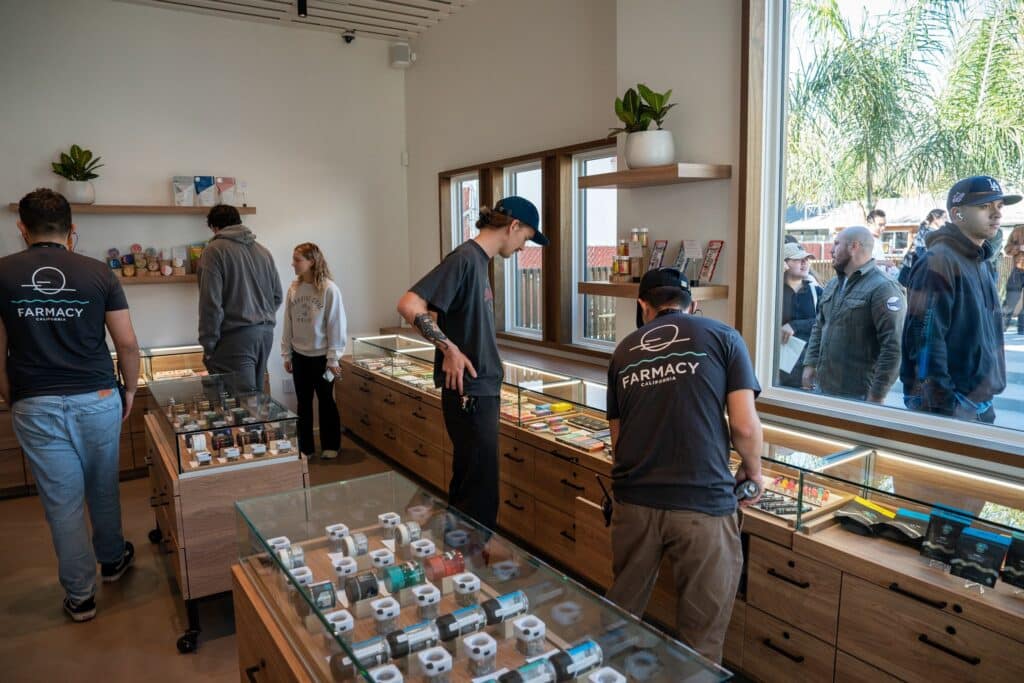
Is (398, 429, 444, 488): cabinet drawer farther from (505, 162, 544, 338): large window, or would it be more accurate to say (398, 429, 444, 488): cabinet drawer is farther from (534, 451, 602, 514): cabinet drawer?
(505, 162, 544, 338): large window

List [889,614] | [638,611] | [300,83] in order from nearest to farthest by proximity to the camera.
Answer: [889,614] < [638,611] < [300,83]

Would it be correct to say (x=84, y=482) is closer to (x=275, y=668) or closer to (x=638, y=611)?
(x=275, y=668)

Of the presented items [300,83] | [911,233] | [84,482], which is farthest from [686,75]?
[300,83]

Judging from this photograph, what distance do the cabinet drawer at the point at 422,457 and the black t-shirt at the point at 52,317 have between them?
2058 mm

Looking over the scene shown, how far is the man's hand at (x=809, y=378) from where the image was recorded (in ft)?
10.3

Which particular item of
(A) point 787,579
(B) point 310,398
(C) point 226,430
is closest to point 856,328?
(A) point 787,579

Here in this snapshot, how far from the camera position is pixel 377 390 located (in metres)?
5.43

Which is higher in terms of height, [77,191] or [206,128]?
[206,128]

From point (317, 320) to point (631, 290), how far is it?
2566 millimetres

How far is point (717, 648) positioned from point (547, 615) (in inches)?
35.4

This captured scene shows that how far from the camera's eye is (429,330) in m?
2.72

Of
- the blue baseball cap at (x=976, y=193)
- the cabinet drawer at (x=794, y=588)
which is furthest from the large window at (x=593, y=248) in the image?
the cabinet drawer at (x=794, y=588)

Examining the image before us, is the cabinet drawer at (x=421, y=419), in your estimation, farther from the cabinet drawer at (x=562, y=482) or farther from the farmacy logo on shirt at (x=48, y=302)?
the farmacy logo on shirt at (x=48, y=302)

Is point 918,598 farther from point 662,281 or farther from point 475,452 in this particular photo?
point 475,452
